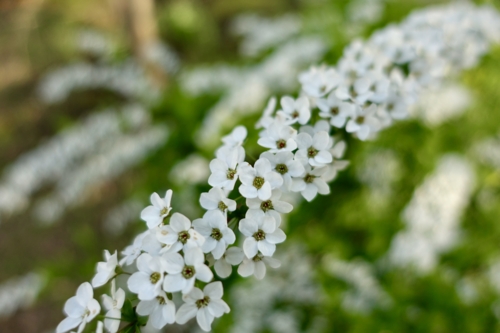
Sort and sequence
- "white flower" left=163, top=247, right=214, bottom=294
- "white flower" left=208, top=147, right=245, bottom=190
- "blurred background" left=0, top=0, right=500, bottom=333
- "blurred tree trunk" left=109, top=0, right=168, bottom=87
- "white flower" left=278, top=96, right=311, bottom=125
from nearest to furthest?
"white flower" left=163, top=247, right=214, bottom=294 → "white flower" left=208, top=147, right=245, bottom=190 → "white flower" left=278, top=96, right=311, bottom=125 → "blurred background" left=0, top=0, right=500, bottom=333 → "blurred tree trunk" left=109, top=0, right=168, bottom=87

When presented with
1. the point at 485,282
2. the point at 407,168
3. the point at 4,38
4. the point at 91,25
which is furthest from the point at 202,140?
the point at 4,38

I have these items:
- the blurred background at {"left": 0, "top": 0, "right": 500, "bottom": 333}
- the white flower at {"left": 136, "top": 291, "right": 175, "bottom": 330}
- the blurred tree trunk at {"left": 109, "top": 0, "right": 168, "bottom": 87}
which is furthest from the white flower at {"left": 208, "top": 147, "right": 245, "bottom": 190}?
the blurred tree trunk at {"left": 109, "top": 0, "right": 168, "bottom": 87}

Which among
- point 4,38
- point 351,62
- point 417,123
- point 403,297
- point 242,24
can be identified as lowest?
point 403,297

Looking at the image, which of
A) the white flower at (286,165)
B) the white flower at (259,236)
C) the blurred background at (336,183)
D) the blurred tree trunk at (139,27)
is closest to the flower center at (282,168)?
the white flower at (286,165)

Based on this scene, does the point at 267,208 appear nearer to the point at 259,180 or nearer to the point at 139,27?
the point at 259,180

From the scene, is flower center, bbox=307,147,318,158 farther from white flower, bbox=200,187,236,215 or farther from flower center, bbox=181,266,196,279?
flower center, bbox=181,266,196,279

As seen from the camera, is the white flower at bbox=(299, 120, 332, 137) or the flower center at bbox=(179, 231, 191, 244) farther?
the white flower at bbox=(299, 120, 332, 137)

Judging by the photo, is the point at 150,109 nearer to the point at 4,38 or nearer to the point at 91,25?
the point at 91,25

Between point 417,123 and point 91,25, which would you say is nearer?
point 417,123
